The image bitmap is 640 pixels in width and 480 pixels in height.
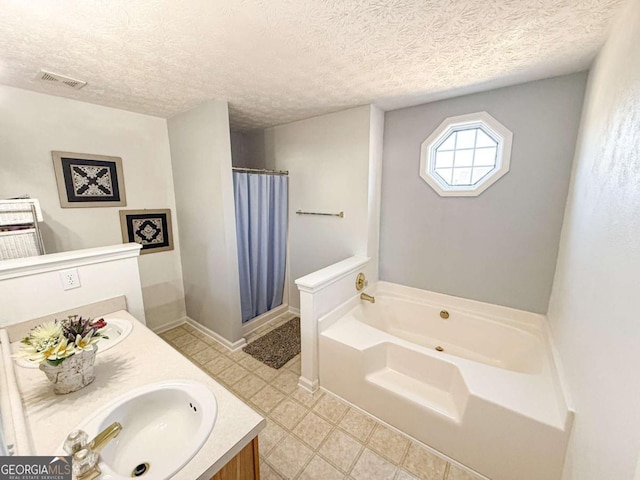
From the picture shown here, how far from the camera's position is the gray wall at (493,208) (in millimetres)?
1733

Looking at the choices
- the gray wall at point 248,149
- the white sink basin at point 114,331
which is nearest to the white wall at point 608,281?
the white sink basin at point 114,331

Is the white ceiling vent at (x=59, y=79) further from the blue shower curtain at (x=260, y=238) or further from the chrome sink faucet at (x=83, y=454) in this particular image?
the chrome sink faucet at (x=83, y=454)

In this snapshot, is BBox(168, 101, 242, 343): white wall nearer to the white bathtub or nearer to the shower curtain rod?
the shower curtain rod

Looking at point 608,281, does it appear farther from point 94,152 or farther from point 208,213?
point 94,152

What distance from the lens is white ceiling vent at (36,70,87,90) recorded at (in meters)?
1.57

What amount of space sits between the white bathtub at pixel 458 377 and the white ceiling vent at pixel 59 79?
244 centimetres

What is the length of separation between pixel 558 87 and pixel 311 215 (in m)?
2.20

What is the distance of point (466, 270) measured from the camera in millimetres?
2172

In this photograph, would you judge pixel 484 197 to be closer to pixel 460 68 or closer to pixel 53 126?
pixel 460 68

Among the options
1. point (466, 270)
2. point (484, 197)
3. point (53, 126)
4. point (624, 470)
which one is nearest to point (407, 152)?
point (484, 197)

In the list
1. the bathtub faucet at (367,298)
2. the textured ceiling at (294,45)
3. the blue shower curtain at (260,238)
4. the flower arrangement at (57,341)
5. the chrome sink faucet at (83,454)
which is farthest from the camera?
the blue shower curtain at (260,238)

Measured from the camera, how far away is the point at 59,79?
1.64m

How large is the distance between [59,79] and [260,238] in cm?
187

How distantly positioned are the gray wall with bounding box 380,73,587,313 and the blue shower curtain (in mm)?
1200
